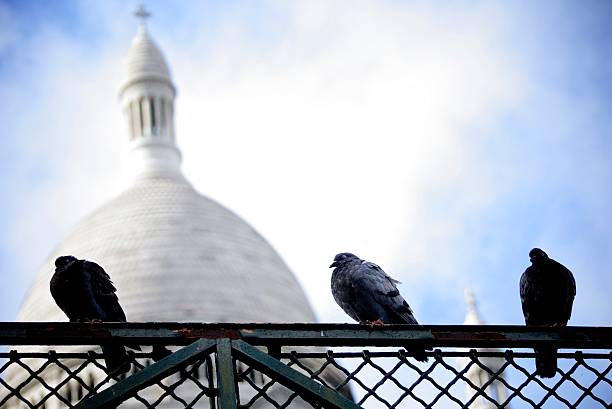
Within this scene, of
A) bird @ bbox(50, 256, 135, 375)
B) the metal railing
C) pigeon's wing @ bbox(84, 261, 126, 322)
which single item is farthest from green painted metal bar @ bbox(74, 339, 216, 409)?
pigeon's wing @ bbox(84, 261, 126, 322)

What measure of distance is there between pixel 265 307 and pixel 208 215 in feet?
20.0

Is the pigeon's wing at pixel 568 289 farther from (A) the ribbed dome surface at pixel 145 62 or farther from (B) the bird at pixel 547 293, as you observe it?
(A) the ribbed dome surface at pixel 145 62

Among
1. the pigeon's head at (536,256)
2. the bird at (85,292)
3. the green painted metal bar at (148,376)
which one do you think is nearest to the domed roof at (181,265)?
the bird at (85,292)

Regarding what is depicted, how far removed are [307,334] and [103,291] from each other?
176 inches

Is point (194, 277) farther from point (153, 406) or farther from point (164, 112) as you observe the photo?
point (153, 406)

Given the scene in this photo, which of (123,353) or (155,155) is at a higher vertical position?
(155,155)

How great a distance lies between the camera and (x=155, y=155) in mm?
67438

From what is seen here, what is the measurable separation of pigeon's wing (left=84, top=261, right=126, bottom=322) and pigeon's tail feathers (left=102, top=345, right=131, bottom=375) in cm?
336

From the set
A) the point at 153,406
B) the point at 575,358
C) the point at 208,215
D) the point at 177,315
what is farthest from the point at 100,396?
the point at 208,215

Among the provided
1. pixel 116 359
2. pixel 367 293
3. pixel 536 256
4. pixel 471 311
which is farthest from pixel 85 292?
pixel 471 311

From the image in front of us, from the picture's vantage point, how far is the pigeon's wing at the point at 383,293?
11227 millimetres

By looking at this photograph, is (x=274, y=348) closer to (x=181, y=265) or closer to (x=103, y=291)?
(x=103, y=291)

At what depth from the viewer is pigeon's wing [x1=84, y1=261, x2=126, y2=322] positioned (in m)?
11.9

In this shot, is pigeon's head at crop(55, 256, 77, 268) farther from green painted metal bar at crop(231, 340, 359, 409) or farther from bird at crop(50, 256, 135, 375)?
green painted metal bar at crop(231, 340, 359, 409)
